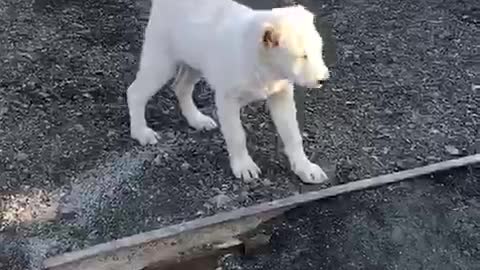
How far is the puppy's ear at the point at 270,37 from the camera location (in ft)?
8.77

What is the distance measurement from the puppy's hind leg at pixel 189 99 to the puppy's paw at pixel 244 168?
37 cm

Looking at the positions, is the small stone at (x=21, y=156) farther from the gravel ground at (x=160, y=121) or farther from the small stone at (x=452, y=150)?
the small stone at (x=452, y=150)

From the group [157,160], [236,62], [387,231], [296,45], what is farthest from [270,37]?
[157,160]

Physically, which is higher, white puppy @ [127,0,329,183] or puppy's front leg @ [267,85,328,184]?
white puppy @ [127,0,329,183]

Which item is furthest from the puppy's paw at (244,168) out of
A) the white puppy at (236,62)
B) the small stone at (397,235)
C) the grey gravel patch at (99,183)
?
the small stone at (397,235)

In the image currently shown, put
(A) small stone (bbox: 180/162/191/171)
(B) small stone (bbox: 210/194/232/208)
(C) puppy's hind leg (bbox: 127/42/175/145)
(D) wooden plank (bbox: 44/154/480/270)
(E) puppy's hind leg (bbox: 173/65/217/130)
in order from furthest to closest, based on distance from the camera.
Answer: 1. (E) puppy's hind leg (bbox: 173/65/217/130)
2. (A) small stone (bbox: 180/162/191/171)
3. (C) puppy's hind leg (bbox: 127/42/175/145)
4. (B) small stone (bbox: 210/194/232/208)
5. (D) wooden plank (bbox: 44/154/480/270)

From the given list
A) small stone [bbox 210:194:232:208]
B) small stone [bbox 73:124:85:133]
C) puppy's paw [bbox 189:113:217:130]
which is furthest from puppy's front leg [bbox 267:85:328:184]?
small stone [bbox 73:124:85:133]

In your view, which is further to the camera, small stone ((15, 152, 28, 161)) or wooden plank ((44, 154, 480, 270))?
small stone ((15, 152, 28, 161))

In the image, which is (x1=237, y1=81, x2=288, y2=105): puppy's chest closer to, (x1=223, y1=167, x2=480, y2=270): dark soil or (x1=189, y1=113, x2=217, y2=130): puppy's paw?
(x1=223, y1=167, x2=480, y2=270): dark soil

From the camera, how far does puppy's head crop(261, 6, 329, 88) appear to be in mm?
2658

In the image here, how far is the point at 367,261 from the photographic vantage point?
9.23 ft

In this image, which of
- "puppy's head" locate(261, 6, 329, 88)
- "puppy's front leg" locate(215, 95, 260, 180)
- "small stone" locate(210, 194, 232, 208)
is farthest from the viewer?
"small stone" locate(210, 194, 232, 208)

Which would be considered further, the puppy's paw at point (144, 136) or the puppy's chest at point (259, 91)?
the puppy's paw at point (144, 136)

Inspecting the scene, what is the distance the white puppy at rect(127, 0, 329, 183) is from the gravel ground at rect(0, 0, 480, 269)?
12 centimetres
